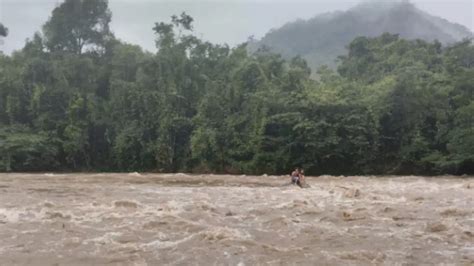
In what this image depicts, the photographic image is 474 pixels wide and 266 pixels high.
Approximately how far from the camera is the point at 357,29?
338 feet

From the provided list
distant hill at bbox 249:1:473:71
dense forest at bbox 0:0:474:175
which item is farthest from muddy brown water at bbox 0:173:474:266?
distant hill at bbox 249:1:473:71

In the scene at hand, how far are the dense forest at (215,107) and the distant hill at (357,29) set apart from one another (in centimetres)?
5824

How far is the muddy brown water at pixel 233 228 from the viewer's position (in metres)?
9.05

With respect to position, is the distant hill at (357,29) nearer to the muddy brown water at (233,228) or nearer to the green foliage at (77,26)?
the green foliage at (77,26)

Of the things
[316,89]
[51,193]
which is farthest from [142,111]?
[51,193]

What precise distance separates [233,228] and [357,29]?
319 ft

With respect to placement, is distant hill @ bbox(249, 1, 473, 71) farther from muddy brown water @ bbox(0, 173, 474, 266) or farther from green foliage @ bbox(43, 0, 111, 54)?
muddy brown water @ bbox(0, 173, 474, 266)

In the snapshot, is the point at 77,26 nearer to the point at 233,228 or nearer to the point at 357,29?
the point at 233,228

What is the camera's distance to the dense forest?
30.0 metres

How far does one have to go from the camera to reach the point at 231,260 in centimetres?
886

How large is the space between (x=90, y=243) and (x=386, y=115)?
2402 centimetres

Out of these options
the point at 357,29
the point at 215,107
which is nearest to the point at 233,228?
the point at 215,107

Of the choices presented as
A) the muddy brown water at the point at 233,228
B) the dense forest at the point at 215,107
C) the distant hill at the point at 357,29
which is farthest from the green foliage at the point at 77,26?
the distant hill at the point at 357,29

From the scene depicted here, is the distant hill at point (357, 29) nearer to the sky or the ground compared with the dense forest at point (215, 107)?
nearer to the sky
